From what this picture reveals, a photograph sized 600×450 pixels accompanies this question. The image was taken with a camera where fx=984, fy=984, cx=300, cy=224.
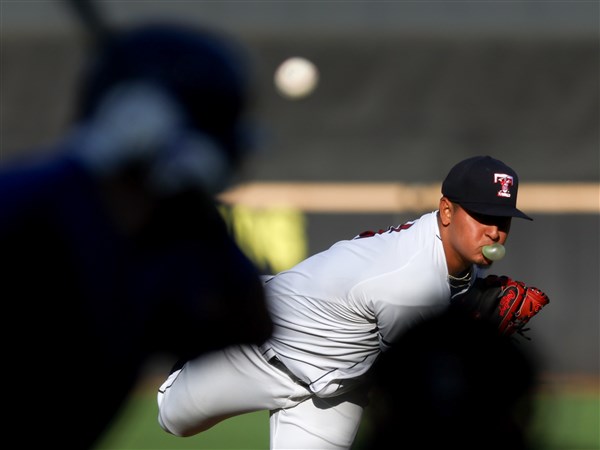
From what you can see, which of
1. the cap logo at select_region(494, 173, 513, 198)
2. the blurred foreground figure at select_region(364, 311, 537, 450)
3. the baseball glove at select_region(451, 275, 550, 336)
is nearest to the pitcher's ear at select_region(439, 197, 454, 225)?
the cap logo at select_region(494, 173, 513, 198)

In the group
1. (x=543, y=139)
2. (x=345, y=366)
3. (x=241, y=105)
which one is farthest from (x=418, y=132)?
(x=241, y=105)

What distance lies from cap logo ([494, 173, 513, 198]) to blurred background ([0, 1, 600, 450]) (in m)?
5.23

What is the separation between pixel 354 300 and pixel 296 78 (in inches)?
244

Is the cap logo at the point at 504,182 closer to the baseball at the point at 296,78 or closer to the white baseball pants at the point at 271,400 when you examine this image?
the white baseball pants at the point at 271,400

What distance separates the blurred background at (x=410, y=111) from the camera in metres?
8.89

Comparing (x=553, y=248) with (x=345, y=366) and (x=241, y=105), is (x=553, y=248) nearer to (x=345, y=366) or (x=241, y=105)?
(x=345, y=366)

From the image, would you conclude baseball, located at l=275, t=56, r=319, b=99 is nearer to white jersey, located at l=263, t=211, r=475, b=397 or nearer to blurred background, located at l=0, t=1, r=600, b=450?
blurred background, located at l=0, t=1, r=600, b=450

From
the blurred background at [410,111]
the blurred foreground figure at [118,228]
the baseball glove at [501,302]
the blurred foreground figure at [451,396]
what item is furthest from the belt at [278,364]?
the blurred background at [410,111]

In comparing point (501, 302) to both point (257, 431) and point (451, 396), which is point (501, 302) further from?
point (257, 431)

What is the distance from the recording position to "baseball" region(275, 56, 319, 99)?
31.0 ft

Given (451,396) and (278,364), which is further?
(451,396)

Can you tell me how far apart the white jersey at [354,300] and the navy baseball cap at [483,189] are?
150 millimetres

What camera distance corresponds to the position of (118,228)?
3.50 ft

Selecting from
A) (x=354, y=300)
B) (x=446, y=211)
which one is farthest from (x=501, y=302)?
(x=354, y=300)
